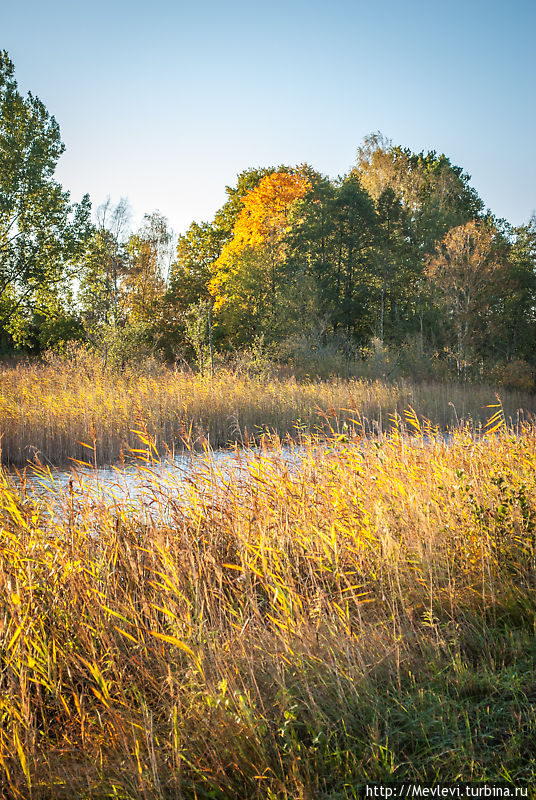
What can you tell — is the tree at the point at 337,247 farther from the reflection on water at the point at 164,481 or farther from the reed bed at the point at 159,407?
the reflection on water at the point at 164,481

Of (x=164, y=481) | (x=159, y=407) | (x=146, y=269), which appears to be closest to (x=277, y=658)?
(x=164, y=481)

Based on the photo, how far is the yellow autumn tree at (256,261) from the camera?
2242 centimetres

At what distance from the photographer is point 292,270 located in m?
22.1

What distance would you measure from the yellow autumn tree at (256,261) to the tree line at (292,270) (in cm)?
6

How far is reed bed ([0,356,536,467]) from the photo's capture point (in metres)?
8.55

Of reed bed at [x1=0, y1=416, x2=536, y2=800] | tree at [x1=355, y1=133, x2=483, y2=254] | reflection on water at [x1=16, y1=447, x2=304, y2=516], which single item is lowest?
reed bed at [x1=0, y1=416, x2=536, y2=800]

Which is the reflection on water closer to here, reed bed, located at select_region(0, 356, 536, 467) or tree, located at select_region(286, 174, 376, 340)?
reed bed, located at select_region(0, 356, 536, 467)

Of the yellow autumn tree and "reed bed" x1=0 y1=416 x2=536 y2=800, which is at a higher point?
the yellow autumn tree

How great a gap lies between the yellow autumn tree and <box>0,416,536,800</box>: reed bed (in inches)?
715

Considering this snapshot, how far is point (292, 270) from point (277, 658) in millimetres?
20952

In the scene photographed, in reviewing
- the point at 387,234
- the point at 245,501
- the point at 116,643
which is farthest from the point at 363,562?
the point at 387,234

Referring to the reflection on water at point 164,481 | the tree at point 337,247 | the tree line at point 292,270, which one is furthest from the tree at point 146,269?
the reflection on water at point 164,481

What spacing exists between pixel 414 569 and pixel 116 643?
151 centimetres

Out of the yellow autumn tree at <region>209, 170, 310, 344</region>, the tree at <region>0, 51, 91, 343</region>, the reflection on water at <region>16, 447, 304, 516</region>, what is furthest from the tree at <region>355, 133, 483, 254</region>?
the reflection on water at <region>16, 447, 304, 516</region>
